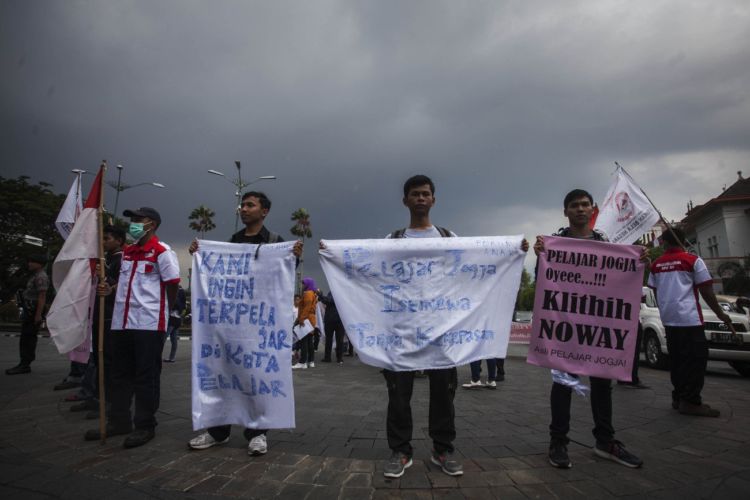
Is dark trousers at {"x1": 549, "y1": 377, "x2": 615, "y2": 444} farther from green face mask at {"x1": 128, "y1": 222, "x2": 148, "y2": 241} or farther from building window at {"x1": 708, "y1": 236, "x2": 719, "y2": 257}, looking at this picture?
building window at {"x1": 708, "y1": 236, "x2": 719, "y2": 257}

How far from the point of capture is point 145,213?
3924 mm

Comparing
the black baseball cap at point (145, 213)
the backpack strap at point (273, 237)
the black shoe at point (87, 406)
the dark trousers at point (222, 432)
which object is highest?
the black baseball cap at point (145, 213)

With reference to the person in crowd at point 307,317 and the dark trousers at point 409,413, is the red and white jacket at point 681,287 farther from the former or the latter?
the person in crowd at point 307,317

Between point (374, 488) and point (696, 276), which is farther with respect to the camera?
point (696, 276)

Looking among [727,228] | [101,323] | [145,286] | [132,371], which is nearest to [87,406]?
[132,371]

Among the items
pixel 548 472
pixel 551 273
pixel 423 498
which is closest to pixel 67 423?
pixel 423 498

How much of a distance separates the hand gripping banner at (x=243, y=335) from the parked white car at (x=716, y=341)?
7.03 metres

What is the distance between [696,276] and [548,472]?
11.6 ft

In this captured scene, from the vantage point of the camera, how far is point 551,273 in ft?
10.9

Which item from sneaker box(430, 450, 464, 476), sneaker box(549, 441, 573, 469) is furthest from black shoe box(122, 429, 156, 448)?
sneaker box(549, 441, 573, 469)

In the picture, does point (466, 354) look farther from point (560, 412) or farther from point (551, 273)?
point (551, 273)

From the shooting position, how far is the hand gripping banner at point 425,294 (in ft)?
9.95

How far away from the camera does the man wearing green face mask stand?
3543 millimetres

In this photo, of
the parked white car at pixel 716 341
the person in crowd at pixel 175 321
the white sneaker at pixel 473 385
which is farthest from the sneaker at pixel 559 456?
the person in crowd at pixel 175 321
